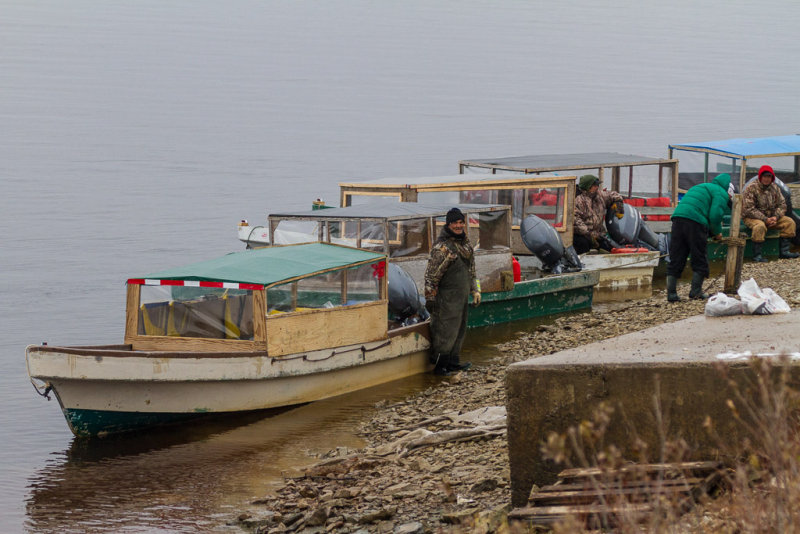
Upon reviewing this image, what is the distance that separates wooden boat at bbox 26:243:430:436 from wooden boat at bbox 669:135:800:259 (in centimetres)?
1115

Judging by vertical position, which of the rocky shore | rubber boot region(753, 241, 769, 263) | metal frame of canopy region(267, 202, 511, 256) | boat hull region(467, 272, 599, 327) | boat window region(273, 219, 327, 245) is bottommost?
the rocky shore

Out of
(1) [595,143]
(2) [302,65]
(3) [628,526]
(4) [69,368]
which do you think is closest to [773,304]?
(3) [628,526]

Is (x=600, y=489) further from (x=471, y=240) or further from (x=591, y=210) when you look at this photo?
(x=591, y=210)

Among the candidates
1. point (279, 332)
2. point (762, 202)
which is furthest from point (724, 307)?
point (762, 202)

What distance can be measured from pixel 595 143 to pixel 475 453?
→ 3942 centimetres

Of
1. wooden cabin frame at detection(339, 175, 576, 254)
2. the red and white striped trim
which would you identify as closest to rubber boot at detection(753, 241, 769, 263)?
wooden cabin frame at detection(339, 175, 576, 254)

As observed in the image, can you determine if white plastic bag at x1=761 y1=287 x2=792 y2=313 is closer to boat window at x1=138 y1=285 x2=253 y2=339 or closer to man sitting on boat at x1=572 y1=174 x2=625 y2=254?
boat window at x1=138 y1=285 x2=253 y2=339

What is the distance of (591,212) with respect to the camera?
1852 cm

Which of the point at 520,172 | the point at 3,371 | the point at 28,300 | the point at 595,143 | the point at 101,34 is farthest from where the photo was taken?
the point at 101,34

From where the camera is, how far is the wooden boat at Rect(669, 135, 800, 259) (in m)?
21.8

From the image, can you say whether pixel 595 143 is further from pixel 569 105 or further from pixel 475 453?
pixel 475 453

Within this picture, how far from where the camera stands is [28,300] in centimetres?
2030

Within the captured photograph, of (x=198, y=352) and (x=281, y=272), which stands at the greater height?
(x=281, y=272)

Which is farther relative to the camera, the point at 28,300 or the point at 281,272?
the point at 28,300
